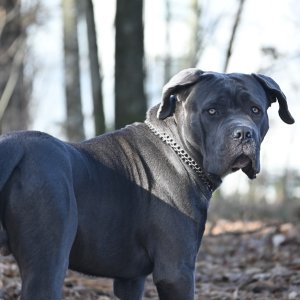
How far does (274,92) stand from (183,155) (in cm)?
79

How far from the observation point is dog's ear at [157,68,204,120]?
5332 millimetres

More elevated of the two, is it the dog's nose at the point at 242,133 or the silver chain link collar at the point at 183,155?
the dog's nose at the point at 242,133

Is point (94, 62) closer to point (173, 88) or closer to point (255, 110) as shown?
point (173, 88)

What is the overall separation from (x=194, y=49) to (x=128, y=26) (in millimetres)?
9389

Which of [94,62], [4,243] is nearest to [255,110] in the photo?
[4,243]

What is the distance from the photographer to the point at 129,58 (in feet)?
41.3

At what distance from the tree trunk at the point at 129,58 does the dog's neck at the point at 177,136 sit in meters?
6.83

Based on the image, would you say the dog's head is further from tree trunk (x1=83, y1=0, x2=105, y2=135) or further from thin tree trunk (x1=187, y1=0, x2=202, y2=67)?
thin tree trunk (x1=187, y1=0, x2=202, y2=67)

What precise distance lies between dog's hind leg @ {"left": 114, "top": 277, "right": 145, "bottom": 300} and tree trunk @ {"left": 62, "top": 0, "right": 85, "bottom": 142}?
11457mm

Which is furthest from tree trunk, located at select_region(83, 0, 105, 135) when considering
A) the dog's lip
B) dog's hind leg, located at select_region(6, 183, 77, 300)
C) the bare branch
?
dog's hind leg, located at select_region(6, 183, 77, 300)

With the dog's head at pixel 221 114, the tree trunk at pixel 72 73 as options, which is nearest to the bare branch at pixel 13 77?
the tree trunk at pixel 72 73

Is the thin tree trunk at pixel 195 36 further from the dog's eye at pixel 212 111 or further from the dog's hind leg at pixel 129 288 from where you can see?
the dog's eye at pixel 212 111

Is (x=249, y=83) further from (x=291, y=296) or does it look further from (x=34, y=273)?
(x=291, y=296)

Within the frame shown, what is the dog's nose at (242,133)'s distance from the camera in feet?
16.3
